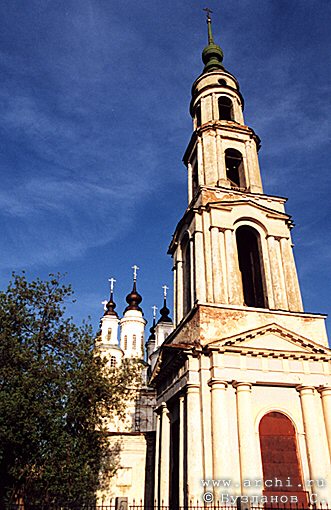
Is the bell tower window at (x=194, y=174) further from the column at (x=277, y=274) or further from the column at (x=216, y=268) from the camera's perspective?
the column at (x=277, y=274)

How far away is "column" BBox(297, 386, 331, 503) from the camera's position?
12.9 m

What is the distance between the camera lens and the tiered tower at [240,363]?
12930 millimetres

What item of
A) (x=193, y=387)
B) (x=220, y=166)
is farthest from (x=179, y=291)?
(x=220, y=166)

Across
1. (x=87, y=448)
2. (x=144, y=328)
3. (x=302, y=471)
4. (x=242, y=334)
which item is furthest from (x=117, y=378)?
(x=144, y=328)

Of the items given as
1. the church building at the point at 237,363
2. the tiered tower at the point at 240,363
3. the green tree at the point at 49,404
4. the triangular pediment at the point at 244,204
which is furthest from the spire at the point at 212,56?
the green tree at the point at 49,404

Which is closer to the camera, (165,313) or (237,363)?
(237,363)

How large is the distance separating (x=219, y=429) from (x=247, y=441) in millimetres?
909

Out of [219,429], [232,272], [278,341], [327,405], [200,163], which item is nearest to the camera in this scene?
[219,429]

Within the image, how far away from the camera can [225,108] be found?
23.6m

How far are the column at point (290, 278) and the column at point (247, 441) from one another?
4.46 metres

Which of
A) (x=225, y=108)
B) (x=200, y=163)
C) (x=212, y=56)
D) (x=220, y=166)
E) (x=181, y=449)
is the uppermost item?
(x=212, y=56)

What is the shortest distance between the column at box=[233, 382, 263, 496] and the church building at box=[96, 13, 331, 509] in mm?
30

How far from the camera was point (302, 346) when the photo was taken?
592 inches

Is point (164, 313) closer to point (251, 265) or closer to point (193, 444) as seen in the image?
point (251, 265)
